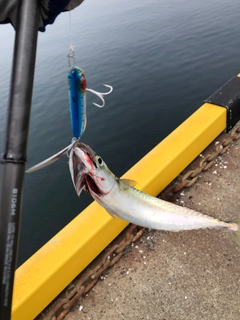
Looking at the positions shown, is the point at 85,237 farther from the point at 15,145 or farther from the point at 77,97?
the point at 15,145

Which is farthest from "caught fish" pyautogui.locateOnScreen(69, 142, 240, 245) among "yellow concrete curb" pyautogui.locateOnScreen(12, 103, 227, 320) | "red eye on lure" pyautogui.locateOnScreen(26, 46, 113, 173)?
"yellow concrete curb" pyautogui.locateOnScreen(12, 103, 227, 320)

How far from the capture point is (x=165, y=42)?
1509cm

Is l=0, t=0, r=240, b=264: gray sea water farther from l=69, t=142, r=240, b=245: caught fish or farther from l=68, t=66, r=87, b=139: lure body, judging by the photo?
l=69, t=142, r=240, b=245: caught fish

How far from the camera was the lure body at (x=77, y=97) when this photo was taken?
1.90 meters

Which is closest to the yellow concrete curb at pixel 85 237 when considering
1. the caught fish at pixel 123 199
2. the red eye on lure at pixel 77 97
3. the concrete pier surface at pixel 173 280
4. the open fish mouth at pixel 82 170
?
the concrete pier surface at pixel 173 280

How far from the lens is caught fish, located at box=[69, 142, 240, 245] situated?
183 centimetres

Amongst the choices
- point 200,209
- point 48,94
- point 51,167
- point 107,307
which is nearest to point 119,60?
point 48,94

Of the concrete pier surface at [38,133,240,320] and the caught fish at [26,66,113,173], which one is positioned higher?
the caught fish at [26,66,113,173]

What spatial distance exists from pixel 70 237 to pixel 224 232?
1.86m

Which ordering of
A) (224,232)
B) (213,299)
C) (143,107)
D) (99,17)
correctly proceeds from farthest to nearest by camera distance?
1. (99,17)
2. (143,107)
3. (224,232)
4. (213,299)

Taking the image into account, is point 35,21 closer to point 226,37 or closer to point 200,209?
point 200,209

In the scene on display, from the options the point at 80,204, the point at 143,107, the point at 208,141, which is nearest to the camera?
the point at 208,141

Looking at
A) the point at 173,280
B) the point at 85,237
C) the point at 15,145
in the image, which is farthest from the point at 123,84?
the point at 15,145

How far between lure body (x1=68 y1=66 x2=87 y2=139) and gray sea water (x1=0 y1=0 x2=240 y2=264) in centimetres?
91
